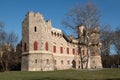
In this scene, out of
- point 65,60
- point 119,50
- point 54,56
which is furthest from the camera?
point 119,50

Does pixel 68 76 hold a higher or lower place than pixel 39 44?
lower

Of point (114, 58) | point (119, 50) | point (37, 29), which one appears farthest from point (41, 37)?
point (114, 58)

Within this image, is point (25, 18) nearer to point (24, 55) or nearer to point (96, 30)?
point (24, 55)

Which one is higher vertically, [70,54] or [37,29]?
[37,29]

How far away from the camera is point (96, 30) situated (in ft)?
165

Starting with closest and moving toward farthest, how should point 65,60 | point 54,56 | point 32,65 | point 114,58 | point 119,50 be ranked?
1. point 32,65
2. point 54,56
3. point 65,60
4. point 119,50
5. point 114,58

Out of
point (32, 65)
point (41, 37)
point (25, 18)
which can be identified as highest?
point (25, 18)

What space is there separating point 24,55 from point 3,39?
15.1 metres

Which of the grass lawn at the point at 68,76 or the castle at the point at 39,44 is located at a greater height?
the castle at the point at 39,44

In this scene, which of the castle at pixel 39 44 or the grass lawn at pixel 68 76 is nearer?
the grass lawn at pixel 68 76

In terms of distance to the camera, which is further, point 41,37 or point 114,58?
point 114,58

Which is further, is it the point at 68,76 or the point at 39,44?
the point at 39,44

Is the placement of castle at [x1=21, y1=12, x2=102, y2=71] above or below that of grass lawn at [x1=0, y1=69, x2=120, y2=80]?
above

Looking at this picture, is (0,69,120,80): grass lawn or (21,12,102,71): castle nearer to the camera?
(0,69,120,80): grass lawn
